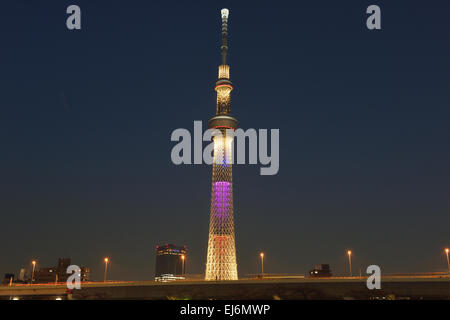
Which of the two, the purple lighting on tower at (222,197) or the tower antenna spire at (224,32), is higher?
the tower antenna spire at (224,32)

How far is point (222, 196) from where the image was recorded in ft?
453

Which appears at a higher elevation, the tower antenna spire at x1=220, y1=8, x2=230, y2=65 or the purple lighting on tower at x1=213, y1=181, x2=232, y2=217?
the tower antenna spire at x1=220, y1=8, x2=230, y2=65

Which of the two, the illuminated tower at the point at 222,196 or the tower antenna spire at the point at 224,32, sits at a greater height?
the tower antenna spire at the point at 224,32

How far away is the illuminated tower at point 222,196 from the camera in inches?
5103

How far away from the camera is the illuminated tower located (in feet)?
425

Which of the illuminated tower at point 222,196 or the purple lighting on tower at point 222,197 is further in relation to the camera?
the purple lighting on tower at point 222,197

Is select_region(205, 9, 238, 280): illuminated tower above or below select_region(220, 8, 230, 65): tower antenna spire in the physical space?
below

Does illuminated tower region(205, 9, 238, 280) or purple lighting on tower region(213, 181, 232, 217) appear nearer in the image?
illuminated tower region(205, 9, 238, 280)

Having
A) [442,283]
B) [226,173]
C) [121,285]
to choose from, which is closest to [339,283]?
[442,283]
